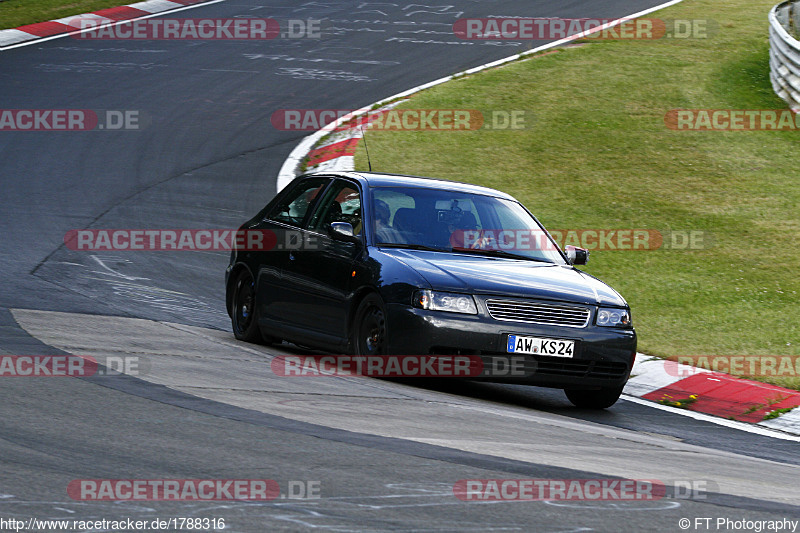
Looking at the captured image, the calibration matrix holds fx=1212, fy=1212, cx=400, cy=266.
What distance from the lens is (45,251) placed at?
1305 centimetres

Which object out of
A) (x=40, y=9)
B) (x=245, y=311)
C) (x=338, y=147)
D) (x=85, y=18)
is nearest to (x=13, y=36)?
(x=85, y=18)

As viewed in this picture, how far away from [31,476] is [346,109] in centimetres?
1821

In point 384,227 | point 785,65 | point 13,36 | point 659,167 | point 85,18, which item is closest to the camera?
point 384,227

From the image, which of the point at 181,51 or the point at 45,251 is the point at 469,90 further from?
the point at 45,251

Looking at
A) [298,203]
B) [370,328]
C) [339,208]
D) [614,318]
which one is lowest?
[370,328]

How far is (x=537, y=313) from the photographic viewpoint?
816 centimetres

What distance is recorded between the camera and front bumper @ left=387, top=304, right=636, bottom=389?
8016 mm

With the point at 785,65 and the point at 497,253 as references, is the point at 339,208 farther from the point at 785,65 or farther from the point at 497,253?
the point at 785,65

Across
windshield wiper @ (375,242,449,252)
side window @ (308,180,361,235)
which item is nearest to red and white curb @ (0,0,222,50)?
side window @ (308,180,361,235)

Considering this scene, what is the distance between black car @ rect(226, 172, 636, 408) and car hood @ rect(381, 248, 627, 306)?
1cm

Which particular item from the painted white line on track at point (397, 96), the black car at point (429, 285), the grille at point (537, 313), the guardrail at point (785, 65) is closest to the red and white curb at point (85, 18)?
the painted white line on track at point (397, 96)

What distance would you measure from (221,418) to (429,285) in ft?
7.27

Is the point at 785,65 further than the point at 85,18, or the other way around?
the point at 85,18

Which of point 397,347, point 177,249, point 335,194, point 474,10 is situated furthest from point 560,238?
point 474,10
